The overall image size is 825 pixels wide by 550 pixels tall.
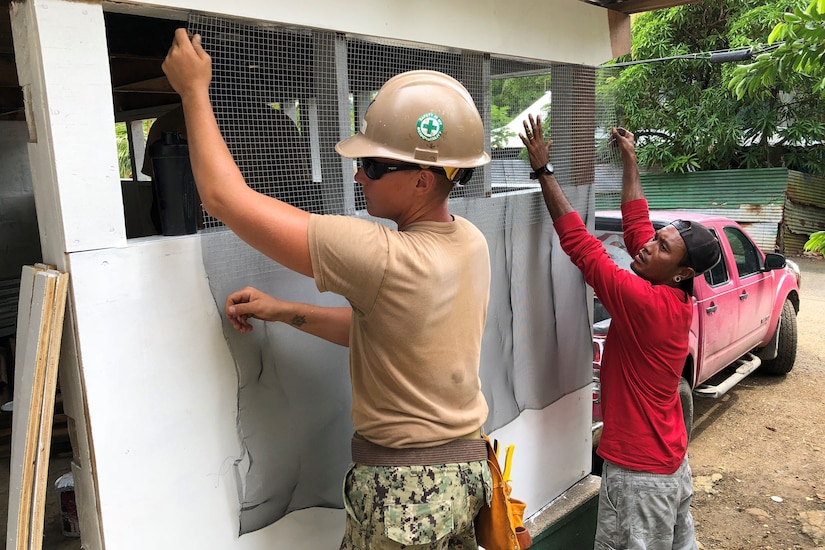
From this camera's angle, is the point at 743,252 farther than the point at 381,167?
Yes

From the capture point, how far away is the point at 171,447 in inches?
69.6

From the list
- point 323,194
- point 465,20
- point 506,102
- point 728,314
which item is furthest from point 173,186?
point 728,314

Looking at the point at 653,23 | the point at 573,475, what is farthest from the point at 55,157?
the point at 653,23

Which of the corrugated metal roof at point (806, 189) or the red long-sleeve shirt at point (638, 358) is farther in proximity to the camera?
the corrugated metal roof at point (806, 189)

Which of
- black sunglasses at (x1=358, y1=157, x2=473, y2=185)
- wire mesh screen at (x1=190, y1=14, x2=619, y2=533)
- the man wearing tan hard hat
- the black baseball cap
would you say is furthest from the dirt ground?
black sunglasses at (x1=358, y1=157, x2=473, y2=185)

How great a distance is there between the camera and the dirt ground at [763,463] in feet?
13.9

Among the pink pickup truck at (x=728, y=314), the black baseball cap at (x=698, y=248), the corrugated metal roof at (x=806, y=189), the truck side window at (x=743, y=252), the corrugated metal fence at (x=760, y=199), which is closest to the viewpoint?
the black baseball cap at (x=698, y=248)

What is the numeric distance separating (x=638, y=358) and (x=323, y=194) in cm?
157

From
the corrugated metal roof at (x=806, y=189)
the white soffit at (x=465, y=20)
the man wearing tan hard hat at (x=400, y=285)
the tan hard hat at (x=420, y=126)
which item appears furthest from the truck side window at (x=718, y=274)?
the corrugated metal roof at (x=806, y=189)

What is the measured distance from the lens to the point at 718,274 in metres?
5.40

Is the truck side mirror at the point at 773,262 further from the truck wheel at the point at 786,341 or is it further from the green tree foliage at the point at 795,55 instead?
the green tree foliage at the point at 795,55

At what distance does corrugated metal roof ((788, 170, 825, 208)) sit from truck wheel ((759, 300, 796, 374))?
299 inches

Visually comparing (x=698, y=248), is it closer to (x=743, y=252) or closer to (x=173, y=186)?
(x=173, y=186)

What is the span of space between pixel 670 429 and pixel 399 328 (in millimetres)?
1735
